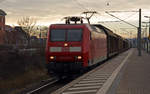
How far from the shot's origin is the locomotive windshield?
614 inches

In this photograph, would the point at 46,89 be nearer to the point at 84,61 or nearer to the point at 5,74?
the point at 84,61

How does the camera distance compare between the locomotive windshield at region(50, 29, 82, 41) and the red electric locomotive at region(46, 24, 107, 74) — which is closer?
the red electric locomotive at region(46, 24, 107, 74)

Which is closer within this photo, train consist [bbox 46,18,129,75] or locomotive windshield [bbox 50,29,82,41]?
train consist [bbox 46,18,129,75]

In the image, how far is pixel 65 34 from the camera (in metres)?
15.8

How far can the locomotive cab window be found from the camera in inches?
614

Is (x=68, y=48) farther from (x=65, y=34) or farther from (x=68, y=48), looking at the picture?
(x=65, y=34)

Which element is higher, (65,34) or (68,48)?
(65,34)

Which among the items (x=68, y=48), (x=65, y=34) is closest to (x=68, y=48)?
(x=68, y=48)

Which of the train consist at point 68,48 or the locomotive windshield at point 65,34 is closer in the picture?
the train consist at point 68,48

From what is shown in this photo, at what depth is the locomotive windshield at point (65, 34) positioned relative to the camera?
51.2 feet

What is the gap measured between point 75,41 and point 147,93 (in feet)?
21.5

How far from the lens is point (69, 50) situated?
15.2 meters

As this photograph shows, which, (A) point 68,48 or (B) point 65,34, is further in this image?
(B) point 65,34

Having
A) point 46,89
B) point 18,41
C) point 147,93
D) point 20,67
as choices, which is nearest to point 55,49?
point 46,89
